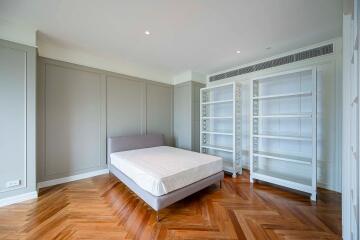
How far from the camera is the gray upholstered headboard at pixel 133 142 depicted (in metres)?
3.41

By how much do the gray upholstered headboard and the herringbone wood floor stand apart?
0.93m

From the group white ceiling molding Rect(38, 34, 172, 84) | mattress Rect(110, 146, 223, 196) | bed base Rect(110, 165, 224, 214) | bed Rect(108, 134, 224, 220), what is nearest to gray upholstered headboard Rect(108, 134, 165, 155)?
bed Rect(108, 134, 224, 220)

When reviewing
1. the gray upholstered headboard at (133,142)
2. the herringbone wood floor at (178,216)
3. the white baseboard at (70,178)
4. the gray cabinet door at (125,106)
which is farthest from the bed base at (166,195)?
the gray cabinet door at (125,106)

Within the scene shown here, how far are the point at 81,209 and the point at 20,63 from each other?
233cm

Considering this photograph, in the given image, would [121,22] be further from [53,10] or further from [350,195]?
[350,195]

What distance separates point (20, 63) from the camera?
235 cm

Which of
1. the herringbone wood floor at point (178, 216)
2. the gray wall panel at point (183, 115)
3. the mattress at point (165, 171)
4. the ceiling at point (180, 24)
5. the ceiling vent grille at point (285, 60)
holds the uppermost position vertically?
the ceiling at point (180, 24)

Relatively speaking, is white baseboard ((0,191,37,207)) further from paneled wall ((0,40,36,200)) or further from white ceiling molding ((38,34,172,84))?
white ceiling molding ((38,34,172,84))

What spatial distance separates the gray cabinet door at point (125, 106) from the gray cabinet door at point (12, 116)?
1438mm

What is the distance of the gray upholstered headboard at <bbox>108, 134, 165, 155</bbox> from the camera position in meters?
3.41

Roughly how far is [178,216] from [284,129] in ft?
8.87

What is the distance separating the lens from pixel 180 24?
7.47 ft

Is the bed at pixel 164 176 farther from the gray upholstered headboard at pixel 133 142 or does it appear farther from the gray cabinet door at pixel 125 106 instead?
the gray cabinet door at pixel 125 106

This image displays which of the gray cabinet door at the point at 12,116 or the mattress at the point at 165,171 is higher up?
the gray cabinet door at the point at 12,116
